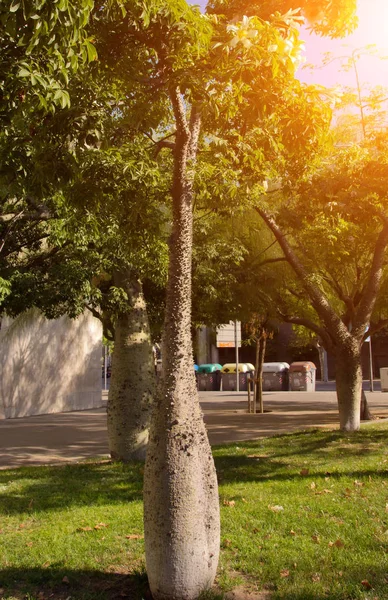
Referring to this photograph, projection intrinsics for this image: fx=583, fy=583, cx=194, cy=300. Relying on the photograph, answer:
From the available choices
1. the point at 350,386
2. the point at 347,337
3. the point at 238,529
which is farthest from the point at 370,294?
the point at 238,529

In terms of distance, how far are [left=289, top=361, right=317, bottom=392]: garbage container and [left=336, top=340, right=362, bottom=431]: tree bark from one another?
20011mm

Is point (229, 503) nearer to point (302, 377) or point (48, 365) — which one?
point (48, 365)

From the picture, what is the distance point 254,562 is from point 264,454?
520 cm

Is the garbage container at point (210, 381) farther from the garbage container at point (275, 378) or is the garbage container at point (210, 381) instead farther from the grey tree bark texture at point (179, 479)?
the grey tree bark texture at point (179, 479)

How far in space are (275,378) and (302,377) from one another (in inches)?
71.5

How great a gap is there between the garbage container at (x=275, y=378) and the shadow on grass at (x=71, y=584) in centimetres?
2914

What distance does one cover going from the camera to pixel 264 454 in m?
9.35

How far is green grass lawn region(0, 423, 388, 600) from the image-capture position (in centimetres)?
390

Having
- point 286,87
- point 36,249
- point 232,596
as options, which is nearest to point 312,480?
point 232,596

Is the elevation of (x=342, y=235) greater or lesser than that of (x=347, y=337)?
greater

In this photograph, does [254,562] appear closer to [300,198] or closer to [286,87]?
[286,87]

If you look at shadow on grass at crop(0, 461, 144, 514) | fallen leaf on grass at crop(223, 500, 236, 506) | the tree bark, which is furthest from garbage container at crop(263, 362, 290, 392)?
fallen leaf on grass at crop(223, 500, 236, 506)

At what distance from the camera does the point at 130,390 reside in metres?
8.64

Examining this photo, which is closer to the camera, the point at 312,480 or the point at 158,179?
the point at 158,179
